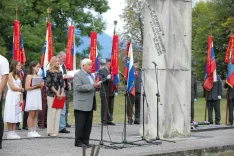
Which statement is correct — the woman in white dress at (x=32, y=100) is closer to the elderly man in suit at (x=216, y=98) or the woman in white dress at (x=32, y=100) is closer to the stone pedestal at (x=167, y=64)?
the stone pedestal at (x=167, y=64)

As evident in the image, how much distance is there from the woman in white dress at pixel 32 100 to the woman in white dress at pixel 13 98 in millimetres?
428

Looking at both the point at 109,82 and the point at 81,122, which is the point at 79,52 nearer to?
the point at 109,82

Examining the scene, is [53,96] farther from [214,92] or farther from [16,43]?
[214,92]

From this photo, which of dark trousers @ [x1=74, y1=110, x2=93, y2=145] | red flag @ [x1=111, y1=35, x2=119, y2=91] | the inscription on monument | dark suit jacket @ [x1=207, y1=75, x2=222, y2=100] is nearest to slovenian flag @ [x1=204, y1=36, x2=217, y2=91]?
dark suit jacket @ [x1=207, y1=75, x2=222, y2=100]

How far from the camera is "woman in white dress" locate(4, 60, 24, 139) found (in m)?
13.1

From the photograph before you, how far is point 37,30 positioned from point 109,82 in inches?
1035

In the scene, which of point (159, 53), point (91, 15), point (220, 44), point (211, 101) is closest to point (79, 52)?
point (91, 15)

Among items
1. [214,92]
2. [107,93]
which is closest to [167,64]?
[107,93]

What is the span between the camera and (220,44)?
2418 inches

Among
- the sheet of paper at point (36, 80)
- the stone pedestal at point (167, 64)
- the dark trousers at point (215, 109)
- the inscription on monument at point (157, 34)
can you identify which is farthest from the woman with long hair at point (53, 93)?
the dark trousers at point (215, 109)

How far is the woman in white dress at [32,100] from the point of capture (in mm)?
13812

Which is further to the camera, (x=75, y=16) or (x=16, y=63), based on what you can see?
(x=75, y=16)

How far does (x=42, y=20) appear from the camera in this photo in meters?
45.5

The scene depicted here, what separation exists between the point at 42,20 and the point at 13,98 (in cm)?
3291
